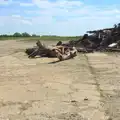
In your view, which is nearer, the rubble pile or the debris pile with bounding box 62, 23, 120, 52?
the rubble pile

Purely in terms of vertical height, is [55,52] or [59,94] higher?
[55,52]

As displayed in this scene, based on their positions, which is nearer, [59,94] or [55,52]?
[59,94]

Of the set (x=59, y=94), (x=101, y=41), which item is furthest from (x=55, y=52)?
(x=59, y=94)

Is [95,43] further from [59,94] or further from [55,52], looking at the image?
[59,94]

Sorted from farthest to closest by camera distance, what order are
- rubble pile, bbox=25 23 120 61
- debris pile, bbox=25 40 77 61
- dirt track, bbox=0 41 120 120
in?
rubble pile, bbox=25 23 120 61
debris pile, bbox=25 40 77 61
dirt track, bbox=0 41 120 120

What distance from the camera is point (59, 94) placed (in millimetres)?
10227

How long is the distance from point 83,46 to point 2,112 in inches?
899

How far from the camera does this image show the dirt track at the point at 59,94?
26.3 ft

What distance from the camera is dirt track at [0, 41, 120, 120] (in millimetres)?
8023

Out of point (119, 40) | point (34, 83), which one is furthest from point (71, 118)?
point (119, 40)

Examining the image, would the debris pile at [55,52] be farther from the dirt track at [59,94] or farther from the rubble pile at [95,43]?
the dirt track at [59,94]

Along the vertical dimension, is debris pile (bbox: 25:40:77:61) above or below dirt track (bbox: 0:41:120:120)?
above

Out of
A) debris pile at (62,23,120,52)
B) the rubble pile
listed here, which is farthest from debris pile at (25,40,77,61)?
debris pile at (62,23,120,52)

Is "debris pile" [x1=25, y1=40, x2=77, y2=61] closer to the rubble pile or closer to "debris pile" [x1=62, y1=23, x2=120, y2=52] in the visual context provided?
the rubble pile
